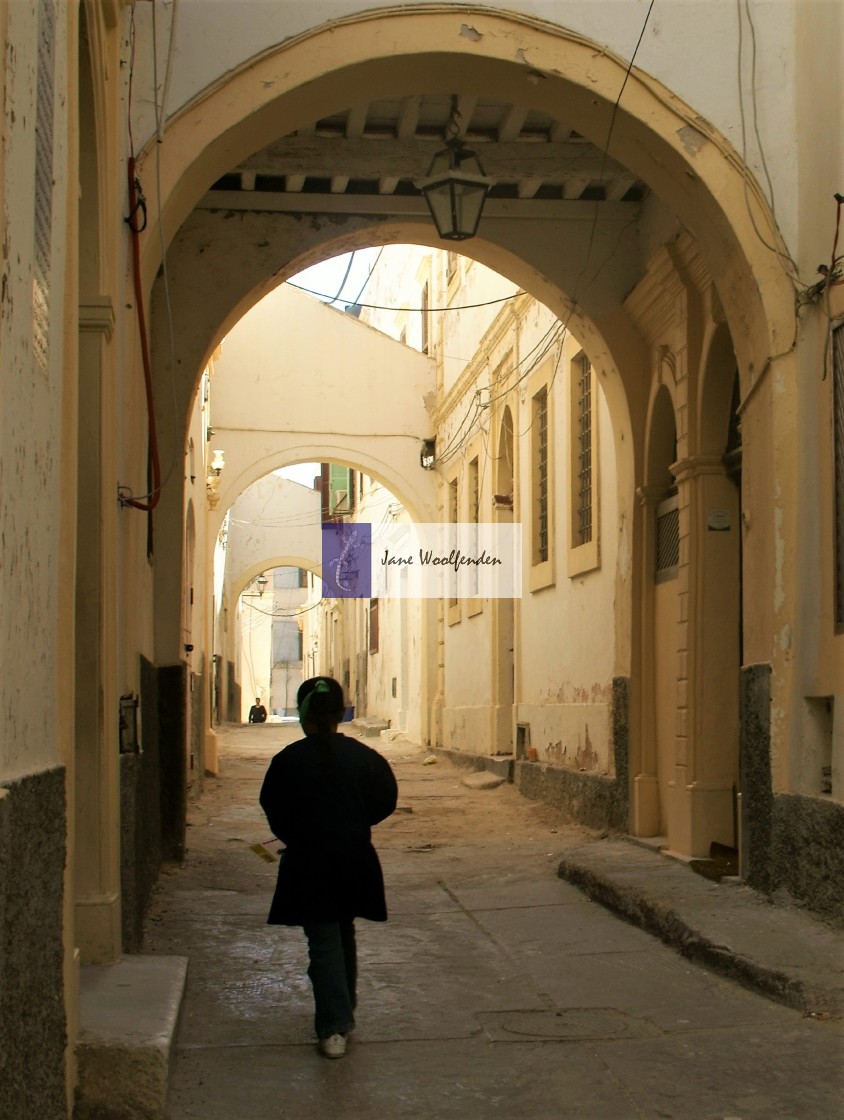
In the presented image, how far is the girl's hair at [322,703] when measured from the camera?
5.40 m

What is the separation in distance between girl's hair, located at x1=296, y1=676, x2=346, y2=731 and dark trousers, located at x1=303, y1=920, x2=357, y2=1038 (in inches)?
30.2

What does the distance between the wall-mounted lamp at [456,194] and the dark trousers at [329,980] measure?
15.8 feet

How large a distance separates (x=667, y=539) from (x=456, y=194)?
3015 millimetres

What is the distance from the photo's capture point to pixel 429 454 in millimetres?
21250

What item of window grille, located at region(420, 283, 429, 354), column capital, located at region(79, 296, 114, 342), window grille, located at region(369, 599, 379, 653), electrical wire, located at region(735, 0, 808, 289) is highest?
window grille, located at region(420, 283, 429, 354)

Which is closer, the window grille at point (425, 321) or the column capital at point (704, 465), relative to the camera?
the column capital at point (704, 465)

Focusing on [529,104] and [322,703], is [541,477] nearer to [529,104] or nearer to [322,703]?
[529,104]

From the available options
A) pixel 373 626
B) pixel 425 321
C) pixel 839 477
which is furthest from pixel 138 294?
pixel 373 626

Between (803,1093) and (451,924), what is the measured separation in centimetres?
345

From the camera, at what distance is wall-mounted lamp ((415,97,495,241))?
28.1 ft

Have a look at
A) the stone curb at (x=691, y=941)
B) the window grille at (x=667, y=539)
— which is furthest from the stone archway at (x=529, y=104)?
the window grille at (x=667, y=539)

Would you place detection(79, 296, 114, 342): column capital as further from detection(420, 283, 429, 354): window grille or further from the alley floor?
detection(420, 283, 429, 354): window grille

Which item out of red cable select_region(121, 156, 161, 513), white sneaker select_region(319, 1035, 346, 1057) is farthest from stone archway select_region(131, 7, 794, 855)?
white sneaker select_region(319, 1035, 346, 1057)

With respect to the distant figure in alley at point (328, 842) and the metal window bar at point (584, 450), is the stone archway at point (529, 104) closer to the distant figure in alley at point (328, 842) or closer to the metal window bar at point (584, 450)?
the distant figure in alley at point (328, 842)
